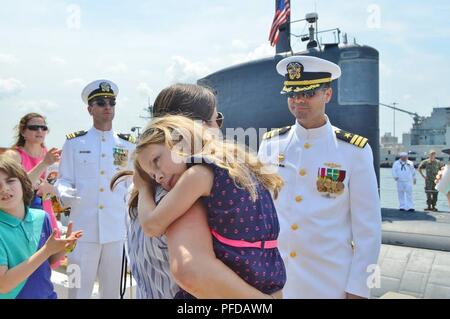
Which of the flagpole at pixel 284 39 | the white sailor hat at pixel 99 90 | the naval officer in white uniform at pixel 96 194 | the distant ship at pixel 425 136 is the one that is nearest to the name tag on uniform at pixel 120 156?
the naval officer in white uniform at pixel 96 194

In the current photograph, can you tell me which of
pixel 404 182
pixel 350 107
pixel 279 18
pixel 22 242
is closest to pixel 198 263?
pixel 22 242

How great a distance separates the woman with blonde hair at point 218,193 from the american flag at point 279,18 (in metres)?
7.80

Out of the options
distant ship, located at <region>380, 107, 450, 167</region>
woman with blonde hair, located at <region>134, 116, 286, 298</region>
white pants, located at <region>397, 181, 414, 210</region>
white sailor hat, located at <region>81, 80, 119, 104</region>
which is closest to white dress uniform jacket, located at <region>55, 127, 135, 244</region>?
white sailor hat, located at <region>81, 80, 119, 104</region>

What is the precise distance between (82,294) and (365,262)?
237 centimetres

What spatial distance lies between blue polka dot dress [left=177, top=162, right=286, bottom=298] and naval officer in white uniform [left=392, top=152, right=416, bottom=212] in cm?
921

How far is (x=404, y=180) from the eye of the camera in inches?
434

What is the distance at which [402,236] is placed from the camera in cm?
508

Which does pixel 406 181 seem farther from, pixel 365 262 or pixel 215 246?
pixel 215 246

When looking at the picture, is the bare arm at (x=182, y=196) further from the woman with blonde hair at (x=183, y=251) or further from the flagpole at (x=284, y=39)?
the flagpole at (x=284, y=39)

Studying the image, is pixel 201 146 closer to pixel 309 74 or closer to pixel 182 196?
pixel 182 196

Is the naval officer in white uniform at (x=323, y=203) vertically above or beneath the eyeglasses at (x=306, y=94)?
beneath

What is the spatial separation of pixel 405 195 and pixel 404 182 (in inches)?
33.9

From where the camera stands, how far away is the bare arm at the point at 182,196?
1212 millimetres
